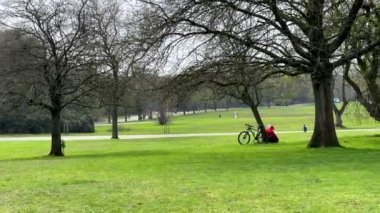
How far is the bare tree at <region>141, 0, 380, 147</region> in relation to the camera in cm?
2117

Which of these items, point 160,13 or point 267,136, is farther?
point 267,136

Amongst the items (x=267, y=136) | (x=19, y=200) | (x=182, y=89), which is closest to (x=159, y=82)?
(x=182, y=89)

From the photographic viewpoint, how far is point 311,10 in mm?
21125

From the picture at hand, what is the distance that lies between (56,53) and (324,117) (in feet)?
44.0

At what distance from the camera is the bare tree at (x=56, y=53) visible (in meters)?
28.5

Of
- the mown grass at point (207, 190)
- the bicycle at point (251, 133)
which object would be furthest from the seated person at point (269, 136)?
the mown grass at point (207, 190)

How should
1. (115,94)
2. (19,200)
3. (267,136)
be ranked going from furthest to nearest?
(267,136) → (115,94) → (19,200)

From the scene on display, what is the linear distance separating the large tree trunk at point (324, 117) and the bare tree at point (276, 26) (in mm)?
527

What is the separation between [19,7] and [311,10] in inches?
576

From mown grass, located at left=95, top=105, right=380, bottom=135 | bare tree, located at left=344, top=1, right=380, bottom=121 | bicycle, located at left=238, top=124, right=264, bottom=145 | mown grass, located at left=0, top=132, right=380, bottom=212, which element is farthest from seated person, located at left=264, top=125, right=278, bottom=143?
mown grass, located at left=0, top=132, right=380, bottom=212

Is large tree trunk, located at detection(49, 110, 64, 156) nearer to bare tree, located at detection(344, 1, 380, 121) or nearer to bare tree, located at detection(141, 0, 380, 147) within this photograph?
bare tree, located at detection(141, 0, 380, 147)

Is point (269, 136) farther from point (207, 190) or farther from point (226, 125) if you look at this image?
point (226, 125)

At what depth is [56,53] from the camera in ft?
95.9

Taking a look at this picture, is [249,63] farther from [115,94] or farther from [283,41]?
[115,94]
